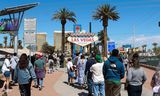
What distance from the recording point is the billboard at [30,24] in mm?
20305

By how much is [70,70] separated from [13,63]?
9.24ft

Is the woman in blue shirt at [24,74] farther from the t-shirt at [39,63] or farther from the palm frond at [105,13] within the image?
the palm frond at [105,13]

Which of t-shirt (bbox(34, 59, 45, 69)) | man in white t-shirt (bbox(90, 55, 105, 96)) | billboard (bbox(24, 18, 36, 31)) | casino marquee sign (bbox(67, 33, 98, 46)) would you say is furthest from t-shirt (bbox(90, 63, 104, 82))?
casino marquee sign (bbox(67, 33, 98, 46))

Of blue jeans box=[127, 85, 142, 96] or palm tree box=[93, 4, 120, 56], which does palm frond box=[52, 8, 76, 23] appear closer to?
palm tree box=[93, 4, 120, 56]

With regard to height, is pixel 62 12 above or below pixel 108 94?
above

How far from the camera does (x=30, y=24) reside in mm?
20516

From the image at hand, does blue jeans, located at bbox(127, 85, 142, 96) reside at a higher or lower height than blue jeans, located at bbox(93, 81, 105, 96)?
higher

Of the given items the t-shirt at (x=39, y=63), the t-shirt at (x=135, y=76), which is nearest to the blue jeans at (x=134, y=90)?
the t-shirt at (x=135, y=76)

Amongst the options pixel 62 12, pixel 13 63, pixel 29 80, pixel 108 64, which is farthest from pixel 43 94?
pixel 62 12

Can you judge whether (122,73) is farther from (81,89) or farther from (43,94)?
(81,89)

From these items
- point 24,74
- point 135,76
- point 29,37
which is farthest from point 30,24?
point 135,76

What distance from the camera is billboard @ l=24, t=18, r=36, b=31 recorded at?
20.3 metres

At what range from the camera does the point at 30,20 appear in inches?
800

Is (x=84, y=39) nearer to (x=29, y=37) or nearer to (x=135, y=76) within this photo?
(x=29, y=37)
